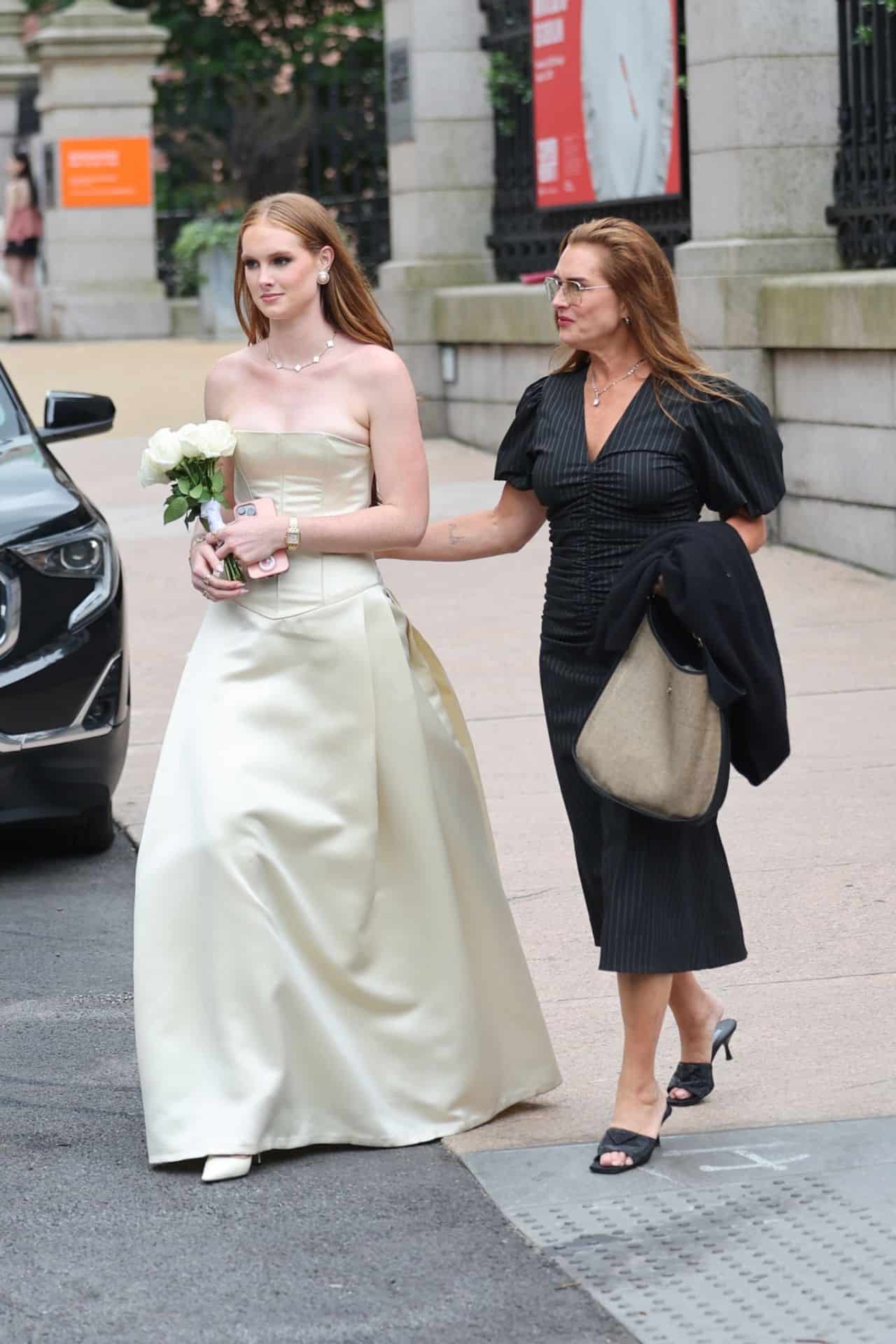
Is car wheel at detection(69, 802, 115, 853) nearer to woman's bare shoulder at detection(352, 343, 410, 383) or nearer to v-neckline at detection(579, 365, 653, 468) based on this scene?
woman's bare shoulder at detection(352, 343, 410, 383)

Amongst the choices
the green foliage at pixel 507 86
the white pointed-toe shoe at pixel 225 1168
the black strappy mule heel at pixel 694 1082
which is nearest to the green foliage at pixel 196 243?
the green foliage at pixel 507 86

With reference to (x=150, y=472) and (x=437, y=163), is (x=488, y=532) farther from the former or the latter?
(x=437, y=163)

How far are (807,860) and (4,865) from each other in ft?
7.87

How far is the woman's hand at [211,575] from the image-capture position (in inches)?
177

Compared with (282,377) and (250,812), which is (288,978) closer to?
(250,812)

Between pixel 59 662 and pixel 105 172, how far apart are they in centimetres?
2351

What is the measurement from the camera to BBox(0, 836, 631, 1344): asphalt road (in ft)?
12.1

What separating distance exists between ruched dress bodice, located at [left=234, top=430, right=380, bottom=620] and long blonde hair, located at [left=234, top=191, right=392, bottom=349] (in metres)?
0.24

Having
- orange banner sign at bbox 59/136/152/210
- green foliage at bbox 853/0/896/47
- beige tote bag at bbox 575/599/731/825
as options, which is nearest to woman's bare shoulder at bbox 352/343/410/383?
beige tote bag at bbox 575/599/731/825

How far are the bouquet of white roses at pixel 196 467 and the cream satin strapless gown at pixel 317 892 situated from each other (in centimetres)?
8

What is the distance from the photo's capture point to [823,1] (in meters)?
12.0

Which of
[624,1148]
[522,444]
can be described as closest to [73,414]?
[522,444]

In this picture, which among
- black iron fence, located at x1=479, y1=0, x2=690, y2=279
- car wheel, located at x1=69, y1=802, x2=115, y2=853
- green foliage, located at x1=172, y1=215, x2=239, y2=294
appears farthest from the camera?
green foliage, located at x1=172, y1=215, x2=239, y2=294

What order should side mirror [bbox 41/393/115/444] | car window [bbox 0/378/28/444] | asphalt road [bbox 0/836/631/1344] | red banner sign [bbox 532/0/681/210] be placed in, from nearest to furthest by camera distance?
asphalt road [bbox 0/836/631/1344] < car window [bbox 0/378/28/444] < side mirror [bbox 41/393/115/444] < red banner sign [bbox 532/0/681/210]
